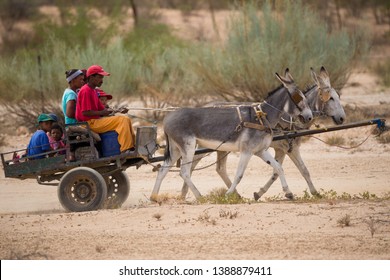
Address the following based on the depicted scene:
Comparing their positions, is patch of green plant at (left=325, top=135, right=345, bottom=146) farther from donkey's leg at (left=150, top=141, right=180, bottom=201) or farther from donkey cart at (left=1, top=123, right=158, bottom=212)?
donkey cart at (left=1, top=123, right=158, bottom=212)

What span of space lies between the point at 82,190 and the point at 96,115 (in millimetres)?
1108

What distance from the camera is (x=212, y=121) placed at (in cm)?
1305

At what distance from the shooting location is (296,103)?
1325cm

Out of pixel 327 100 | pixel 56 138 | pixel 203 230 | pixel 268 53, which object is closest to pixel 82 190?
pixel 56 138

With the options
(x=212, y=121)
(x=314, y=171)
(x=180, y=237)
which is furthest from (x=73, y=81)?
(x=314, y=171)

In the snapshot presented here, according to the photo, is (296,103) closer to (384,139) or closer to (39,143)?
(39,143)

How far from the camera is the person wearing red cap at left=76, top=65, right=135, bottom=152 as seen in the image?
12344 millimetres

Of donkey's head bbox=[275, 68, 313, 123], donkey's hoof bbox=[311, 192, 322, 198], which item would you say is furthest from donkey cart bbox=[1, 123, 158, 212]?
donkey's hoof bbox=[311, 192, 322, 198]

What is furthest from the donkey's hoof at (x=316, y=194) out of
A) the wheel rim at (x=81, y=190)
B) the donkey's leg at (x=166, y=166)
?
the wheel rim at (x=81, y=190)

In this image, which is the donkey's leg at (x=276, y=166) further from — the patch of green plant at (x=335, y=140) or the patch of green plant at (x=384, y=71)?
the patch of green plant at (x=384, y=71)

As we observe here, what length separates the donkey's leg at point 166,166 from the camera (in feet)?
43.5

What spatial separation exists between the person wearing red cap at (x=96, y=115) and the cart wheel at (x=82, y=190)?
1.88ft
